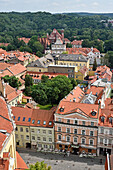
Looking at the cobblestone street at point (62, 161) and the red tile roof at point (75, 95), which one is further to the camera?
the red tile roof at point (75, 95)

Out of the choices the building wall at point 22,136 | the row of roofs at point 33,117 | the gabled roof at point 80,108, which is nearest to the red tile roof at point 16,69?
the row of roofs at point 33,117

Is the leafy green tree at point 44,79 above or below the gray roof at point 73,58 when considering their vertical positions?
below

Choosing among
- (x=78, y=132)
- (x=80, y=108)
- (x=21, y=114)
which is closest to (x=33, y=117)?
(x=21, y=114)

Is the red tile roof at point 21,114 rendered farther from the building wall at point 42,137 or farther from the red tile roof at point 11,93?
the red tile roof at point 11,93

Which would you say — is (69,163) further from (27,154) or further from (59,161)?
(27,154)

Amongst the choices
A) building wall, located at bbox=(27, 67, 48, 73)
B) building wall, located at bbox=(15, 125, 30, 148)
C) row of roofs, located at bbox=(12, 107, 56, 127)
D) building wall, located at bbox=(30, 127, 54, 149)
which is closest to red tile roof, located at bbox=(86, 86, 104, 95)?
row of roofs, located at bbox=(12, 107, 56, 127)

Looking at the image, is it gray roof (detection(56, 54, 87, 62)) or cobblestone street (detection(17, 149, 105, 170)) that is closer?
cobblestone street (detection(17, 149, 105, 170))

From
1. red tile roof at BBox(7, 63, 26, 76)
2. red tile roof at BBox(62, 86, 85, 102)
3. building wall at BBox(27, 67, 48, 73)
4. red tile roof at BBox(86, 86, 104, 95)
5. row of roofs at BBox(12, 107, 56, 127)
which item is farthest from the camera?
building wall at BBox(27, 67, 48, 73)

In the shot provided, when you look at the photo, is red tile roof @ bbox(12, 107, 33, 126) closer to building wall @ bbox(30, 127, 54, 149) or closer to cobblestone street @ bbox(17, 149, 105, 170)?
Answer: building wall @ bbox(30, 127, 54, 149)

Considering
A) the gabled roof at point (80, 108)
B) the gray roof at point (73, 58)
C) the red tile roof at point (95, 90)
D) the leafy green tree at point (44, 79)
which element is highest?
the gray roof at point (73, 58)
